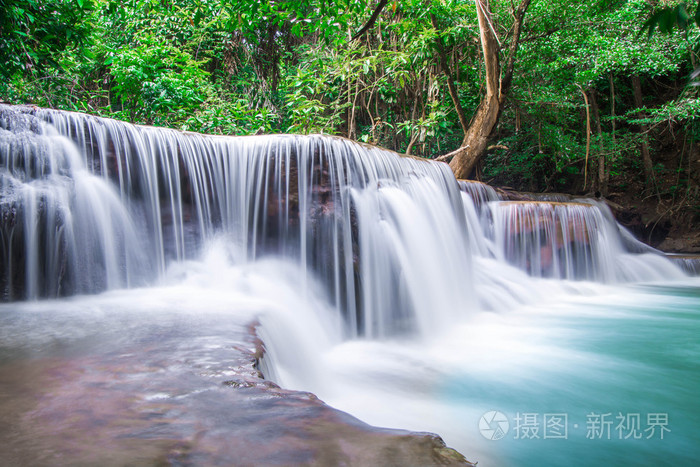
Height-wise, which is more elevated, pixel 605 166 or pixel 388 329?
pixel 605 166

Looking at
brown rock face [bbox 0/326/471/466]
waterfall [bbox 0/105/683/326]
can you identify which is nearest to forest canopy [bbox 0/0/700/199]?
waterfall [bbox 0/105/683/326]

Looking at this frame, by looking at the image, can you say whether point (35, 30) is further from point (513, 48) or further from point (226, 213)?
point (513, 48)

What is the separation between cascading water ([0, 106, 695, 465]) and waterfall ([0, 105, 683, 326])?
2 cm

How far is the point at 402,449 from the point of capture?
47.3 inches

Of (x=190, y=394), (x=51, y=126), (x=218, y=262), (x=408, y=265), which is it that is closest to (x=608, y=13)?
(x=408, y=265)

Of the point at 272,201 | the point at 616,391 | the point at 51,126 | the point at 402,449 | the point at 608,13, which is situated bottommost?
the point at 616,391

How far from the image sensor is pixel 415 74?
438 inches

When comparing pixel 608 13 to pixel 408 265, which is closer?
pixel 408 265

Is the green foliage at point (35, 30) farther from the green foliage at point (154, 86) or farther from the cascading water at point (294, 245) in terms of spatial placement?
the cascading water at point (294, 245)

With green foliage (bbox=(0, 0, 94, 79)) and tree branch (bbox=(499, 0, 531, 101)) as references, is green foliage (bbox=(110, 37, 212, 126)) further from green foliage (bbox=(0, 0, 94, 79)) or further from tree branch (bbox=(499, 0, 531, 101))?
tree branch (bbox=(499, 0, 531, 101))

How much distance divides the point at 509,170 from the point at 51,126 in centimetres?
1373

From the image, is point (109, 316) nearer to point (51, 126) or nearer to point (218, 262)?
point (218, 262)

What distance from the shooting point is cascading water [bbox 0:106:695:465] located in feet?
11.2

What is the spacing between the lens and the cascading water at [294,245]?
3.42 m
